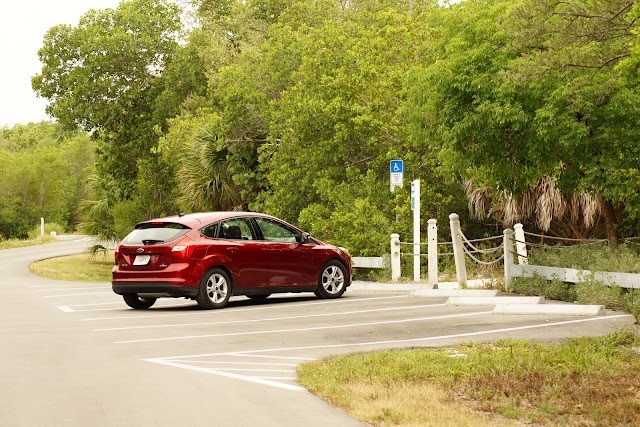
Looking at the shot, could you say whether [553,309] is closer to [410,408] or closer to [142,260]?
[142,260]

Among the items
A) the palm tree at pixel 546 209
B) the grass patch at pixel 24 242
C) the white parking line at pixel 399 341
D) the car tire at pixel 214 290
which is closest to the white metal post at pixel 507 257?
the palm tree at pixel 546 209

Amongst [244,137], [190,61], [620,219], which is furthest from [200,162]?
[620,219]

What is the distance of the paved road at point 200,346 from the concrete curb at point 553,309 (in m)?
0.22

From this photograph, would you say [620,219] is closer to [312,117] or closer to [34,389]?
[312,117]

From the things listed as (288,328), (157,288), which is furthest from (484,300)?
(157,288)

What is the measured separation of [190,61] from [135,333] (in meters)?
32.4

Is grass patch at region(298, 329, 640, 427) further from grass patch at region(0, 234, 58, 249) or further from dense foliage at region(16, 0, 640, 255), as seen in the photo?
grass patch at region(0, 234, 58, 249)

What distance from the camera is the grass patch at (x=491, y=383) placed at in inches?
312

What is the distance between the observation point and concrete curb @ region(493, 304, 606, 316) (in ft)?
50.3

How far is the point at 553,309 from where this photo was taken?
51.2 feet

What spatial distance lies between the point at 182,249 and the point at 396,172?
9.01 meters

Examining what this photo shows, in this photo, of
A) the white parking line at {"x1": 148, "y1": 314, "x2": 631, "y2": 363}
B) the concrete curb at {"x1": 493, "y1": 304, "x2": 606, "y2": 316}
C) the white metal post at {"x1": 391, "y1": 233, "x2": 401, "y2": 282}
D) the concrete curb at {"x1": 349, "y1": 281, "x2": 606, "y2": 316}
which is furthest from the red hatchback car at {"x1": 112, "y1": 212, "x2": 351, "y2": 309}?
the white parking line at {"x1": 148, "y1": 314, "x2": 631, "y2": 363}

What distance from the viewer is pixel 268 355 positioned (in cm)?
1180

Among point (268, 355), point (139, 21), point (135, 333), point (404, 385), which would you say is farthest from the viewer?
point (139, 21)
